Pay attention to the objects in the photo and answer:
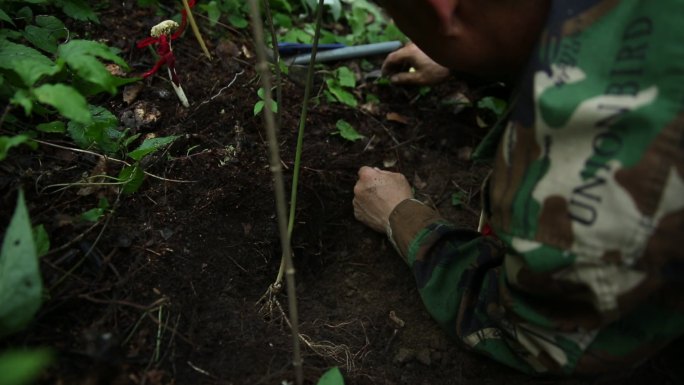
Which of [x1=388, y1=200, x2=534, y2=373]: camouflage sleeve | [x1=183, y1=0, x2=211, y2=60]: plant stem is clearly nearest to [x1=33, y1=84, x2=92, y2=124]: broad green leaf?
[x1=183, y1=0, x2=211, y2=60]: plant stem

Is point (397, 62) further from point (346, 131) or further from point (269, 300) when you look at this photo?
point (269, 300)

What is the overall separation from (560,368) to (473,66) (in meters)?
0.81

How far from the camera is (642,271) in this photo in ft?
3.39

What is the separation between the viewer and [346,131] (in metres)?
2.11

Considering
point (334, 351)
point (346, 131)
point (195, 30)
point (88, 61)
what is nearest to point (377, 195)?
point (346, 131)

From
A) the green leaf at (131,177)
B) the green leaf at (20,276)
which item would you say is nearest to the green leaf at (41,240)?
the green leaf at (20,276)

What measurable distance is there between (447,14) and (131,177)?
97 centimetres

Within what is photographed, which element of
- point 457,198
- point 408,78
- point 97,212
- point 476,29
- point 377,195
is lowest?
point 457,198

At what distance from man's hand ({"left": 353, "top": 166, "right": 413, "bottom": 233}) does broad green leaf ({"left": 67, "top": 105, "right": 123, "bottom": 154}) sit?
2.73 ft

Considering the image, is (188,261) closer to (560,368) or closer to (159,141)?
(159,141)

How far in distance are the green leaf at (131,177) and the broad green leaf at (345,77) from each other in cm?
102

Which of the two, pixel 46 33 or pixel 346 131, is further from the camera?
pixel 346 131

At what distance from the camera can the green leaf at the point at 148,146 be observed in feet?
4.94

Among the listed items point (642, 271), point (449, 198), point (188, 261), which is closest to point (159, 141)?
point (188, 261)
